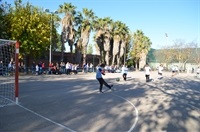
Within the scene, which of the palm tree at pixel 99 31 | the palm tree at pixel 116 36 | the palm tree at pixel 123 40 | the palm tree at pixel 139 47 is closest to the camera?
the palm tree at pixel 99 31

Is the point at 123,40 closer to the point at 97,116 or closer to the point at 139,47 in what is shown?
the point at 139,47

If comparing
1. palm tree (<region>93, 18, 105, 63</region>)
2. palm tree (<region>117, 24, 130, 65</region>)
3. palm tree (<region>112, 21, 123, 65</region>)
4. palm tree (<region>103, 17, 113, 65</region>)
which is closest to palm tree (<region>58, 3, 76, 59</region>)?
palm tree (<region>93, 18, 105, 63</region>)

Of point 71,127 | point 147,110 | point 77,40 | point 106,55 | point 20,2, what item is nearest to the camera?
point 71,127

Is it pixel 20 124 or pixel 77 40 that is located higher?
pixel 77 40

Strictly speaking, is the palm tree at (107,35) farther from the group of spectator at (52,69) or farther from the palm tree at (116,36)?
the group of spectator at (52,69)

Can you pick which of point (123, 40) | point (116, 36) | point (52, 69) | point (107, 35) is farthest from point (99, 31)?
point (52, 69)

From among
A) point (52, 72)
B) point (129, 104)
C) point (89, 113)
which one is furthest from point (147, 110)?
point (52, 72)

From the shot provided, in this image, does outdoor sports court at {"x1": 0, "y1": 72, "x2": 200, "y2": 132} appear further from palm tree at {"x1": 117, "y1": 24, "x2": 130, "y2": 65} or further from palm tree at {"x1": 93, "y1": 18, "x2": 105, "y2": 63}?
palm tree at {"x1": 117, "y1": 24, "x2": 130, "y2": 65}

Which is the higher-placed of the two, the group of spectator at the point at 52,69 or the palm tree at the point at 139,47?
the palm tree at the point at 139,47

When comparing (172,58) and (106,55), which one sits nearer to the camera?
(106,55)

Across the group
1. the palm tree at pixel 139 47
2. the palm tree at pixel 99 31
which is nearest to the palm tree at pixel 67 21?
the palm tree at pixel 99 31

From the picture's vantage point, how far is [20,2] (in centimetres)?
3791

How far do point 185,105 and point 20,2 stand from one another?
31108 millimetres

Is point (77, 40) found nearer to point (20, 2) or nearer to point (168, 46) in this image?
point (20, 2)
